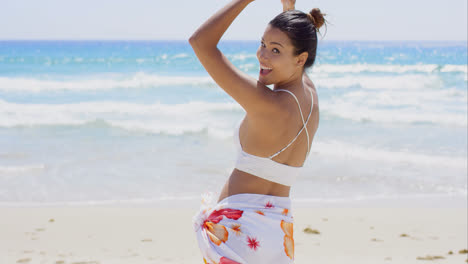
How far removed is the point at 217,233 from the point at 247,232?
0.12 metres

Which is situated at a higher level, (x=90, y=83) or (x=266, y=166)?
(x=266, y=166)

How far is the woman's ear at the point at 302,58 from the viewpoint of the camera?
2.05 meters

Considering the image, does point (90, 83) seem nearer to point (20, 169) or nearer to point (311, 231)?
point (20, 169)

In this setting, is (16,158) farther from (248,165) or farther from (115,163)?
(248,165)

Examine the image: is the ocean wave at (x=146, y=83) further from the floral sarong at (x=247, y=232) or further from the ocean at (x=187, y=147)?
the floral sarong at (x=247, y=232)

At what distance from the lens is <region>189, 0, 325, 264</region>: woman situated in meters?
1.99

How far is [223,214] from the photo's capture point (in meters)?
2.07

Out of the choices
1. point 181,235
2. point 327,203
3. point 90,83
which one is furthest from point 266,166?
point 90,83

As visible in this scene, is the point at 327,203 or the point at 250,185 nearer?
the point at 250,185

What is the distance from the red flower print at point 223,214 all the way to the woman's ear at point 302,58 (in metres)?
0.61

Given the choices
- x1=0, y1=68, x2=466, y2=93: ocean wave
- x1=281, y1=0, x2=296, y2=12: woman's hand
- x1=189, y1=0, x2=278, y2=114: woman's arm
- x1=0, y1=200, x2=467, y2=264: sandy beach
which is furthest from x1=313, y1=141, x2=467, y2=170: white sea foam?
x1=0, y1=68, x2=466, y2=93: ocean wave

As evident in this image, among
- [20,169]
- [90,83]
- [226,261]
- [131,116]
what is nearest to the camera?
[226,261]


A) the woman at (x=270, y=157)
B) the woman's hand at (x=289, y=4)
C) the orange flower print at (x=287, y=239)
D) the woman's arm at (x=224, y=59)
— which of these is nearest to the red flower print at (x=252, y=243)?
the woman at (x=270, y=157)

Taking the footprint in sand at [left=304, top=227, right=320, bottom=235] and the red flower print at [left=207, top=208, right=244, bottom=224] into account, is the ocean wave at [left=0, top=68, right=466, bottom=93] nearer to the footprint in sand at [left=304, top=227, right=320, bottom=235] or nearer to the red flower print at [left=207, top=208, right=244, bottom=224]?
the footprint in sand at [left=304, top=227, right=320, bottom=235]
